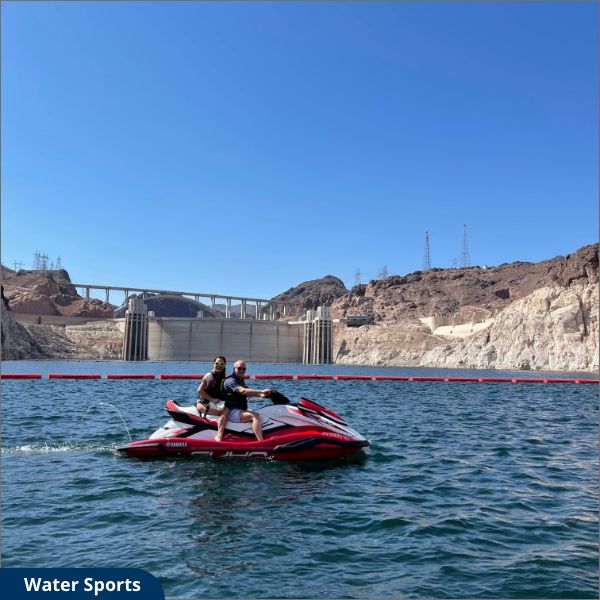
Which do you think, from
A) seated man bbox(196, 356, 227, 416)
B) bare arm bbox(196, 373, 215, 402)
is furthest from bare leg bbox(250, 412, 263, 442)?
bare arm bbox(196, 373, 215, 402)

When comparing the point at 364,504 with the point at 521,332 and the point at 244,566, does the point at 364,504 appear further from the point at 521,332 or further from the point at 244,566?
the point at 521,332

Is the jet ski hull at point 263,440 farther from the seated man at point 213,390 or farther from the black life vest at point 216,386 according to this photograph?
the black life vest at point 216,386

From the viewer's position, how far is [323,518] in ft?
31.7

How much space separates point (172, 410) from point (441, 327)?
520 ft

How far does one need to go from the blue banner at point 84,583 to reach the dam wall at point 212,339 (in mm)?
134097

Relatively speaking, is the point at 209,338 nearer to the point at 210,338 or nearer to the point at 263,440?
the point at 210,338

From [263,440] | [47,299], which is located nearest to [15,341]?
[47,299]

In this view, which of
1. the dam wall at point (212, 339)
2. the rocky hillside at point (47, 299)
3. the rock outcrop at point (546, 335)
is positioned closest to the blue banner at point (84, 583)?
the rock outcrop at point (546, 335)

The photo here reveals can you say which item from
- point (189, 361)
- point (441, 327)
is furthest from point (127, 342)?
point (441, 327)

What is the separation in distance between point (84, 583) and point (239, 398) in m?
8.22

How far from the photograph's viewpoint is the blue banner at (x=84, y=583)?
598cm

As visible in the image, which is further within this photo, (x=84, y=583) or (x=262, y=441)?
(x=262, y=441)

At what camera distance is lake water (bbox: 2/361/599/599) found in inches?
Answer: 287

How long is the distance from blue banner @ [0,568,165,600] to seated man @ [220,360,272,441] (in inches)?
302
